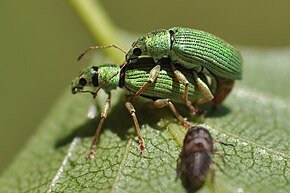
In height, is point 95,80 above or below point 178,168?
above

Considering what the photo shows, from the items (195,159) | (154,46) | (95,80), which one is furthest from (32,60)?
(195,159)

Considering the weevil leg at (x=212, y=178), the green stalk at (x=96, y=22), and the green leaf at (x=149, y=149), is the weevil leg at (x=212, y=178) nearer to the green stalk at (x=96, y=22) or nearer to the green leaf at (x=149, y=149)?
the green leaf at (x=149, y=149)

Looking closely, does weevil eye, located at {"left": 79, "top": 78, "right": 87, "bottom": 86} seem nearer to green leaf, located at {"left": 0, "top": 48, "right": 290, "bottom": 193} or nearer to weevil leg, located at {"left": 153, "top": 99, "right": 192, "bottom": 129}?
green leaf, located at {"left": 0, "top": 48, "right": 290, "bottom": 193}

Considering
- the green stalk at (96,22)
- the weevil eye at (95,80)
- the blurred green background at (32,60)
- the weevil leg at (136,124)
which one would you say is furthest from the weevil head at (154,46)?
the blurred green background at (32,60)

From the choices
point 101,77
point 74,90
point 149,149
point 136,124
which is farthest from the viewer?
point 74,90

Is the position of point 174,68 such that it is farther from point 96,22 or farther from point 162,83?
point 96,22

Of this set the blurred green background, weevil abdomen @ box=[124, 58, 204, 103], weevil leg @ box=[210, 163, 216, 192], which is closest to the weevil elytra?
weevil leg @ box=[210, 163, 216, 192]
